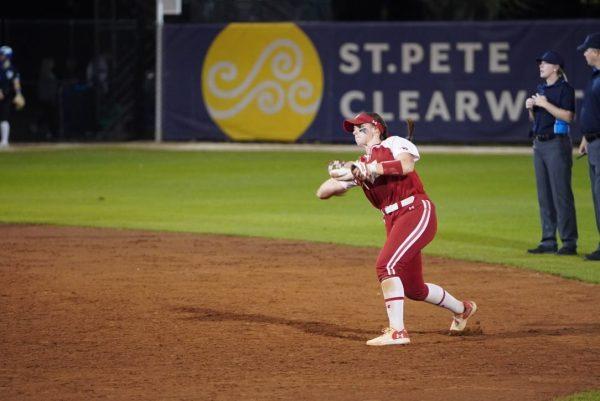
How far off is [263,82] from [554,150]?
16.1m

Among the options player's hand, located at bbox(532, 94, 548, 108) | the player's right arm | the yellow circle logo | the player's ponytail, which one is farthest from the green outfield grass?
the player's right arm

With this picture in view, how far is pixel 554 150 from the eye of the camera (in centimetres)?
1334

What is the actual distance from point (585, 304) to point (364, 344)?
2.74 meters

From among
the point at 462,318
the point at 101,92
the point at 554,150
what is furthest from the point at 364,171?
the point at 101,92

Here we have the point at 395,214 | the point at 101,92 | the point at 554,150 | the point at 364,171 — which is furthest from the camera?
the point at 101,92

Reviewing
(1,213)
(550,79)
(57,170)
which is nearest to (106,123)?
(57,170)

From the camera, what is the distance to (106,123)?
30469 mm

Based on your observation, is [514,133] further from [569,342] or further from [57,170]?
[569,342]

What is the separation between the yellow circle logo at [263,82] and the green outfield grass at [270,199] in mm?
1926

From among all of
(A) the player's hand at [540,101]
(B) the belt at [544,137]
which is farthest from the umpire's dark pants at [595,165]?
(A) the player's hand at [540,101]

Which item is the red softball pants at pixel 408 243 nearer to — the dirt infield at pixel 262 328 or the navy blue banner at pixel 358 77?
the dirt infield at pixel 262 328

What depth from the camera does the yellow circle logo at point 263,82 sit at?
1131 inches

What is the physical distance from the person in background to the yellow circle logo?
1538 centimetres

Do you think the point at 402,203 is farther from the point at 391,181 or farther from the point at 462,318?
the point at 462,318
